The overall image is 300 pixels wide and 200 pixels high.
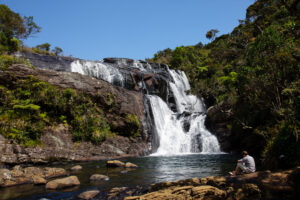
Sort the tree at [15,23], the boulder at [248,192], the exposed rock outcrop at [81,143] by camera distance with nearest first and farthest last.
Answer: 1. the boulder at [248,192]
2. the exposed rock outcrop at [81,143]
3. the tree at [15,23]

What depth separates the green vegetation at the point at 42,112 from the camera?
567 inches

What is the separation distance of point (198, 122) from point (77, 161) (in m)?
13.2

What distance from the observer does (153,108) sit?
2386cm

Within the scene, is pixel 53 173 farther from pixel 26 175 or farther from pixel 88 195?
pixel 88 195

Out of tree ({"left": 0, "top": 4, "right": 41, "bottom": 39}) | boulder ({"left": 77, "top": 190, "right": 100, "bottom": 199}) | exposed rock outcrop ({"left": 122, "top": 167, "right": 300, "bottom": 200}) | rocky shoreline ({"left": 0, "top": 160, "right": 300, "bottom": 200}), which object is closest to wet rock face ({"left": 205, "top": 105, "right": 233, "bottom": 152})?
rocky shoreline ({"left": 0, "top": 160, "right": 300, "bottom": 200})

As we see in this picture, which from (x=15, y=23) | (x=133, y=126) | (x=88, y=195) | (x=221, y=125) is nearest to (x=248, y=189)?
(x=88, y=195)

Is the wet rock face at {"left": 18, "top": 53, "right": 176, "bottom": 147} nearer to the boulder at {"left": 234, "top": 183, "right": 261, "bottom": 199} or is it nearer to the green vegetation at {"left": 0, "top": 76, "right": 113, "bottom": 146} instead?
the green vegetation at {"left": 0, "top": 76, "right": 113, "bottom": 146}

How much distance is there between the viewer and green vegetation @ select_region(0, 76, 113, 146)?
14.4 metres

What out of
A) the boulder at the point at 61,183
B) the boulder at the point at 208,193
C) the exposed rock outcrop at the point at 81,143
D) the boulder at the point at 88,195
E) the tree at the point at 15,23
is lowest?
the boulder at the point at 88,195

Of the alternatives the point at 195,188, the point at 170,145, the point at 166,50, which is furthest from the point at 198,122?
the point at 166,50

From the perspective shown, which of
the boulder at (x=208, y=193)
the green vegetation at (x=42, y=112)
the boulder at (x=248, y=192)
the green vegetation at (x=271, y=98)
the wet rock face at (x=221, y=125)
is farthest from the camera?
the wet rock face at (x=221, y=125)

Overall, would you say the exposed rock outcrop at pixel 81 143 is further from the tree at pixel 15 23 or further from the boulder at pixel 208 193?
the tree at pixel 15 23

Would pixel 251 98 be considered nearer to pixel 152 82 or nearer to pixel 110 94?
pixel 110 94

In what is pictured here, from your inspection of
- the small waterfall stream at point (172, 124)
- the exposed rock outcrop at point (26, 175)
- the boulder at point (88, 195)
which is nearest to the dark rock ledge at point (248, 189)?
the boulder at point (88, 195)
